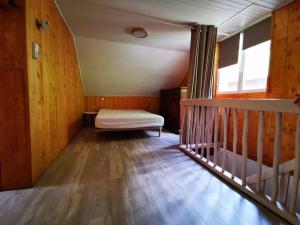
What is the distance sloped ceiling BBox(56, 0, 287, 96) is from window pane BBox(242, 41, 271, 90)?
48 cm

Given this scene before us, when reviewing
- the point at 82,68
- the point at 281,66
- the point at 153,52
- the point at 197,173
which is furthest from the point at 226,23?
the point at 82,68

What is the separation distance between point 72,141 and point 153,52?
9.20 ft

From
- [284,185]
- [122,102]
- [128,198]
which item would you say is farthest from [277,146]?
[122,102]

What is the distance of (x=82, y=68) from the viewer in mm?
4051

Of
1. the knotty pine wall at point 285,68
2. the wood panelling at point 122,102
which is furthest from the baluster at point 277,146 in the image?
the wood panelling at point 122,102

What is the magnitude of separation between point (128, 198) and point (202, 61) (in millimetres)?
2508

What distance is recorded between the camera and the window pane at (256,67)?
250 centimetres

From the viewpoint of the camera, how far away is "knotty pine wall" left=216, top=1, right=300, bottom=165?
2.02m

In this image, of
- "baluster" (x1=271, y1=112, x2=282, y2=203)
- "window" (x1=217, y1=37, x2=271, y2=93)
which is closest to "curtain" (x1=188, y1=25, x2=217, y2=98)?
"window" (x1=217, y1=37, x2=271, y2=93)

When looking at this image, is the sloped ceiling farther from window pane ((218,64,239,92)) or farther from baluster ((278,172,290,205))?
baluster ((278,172,290,205))

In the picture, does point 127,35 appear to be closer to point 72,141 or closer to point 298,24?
point 72,141

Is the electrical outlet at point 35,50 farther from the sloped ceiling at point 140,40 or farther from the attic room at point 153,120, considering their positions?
the sloped ceiling at point 140,40

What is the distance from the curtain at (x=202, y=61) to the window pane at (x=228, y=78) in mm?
638

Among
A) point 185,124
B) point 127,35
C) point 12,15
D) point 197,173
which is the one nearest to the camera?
point 12,15
